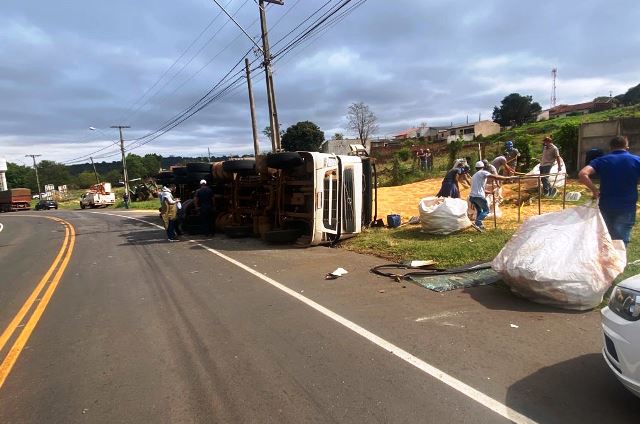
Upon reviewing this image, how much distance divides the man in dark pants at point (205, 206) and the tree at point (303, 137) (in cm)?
6739

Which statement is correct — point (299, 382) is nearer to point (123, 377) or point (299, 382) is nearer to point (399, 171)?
point (123, 377)

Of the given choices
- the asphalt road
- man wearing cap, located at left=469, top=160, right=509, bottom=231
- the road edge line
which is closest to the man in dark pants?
the asphalt road

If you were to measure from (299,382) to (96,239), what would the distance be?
574 inches

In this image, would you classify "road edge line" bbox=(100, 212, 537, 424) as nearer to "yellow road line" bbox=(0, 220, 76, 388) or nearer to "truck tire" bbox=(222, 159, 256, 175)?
"yellow road line" bbox=(0, 220, 76, 388)

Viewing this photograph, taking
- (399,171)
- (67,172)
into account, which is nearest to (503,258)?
(399,171)

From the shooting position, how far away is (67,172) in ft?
447

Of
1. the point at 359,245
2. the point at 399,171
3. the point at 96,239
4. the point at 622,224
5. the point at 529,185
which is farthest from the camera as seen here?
the point at 399,171

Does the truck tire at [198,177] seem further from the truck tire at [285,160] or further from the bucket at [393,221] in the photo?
the bucket at [393,221]

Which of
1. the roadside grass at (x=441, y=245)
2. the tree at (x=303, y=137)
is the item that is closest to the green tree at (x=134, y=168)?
the tree at (x=303, y=137)

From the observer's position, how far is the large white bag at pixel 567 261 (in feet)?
16.8

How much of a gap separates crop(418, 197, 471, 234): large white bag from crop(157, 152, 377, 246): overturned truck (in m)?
2.00

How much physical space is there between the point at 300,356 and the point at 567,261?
309 centimetres

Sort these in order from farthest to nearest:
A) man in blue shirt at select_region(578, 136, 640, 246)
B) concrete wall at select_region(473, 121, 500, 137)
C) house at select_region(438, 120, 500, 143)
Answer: concrete wall at select_region(473, 121, 500, 137) < house at select_region(438, 120, 500, 143) < man in blue shirt at select_region(578, 136, 640, 246)

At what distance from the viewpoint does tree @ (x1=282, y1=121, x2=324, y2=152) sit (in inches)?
3236
